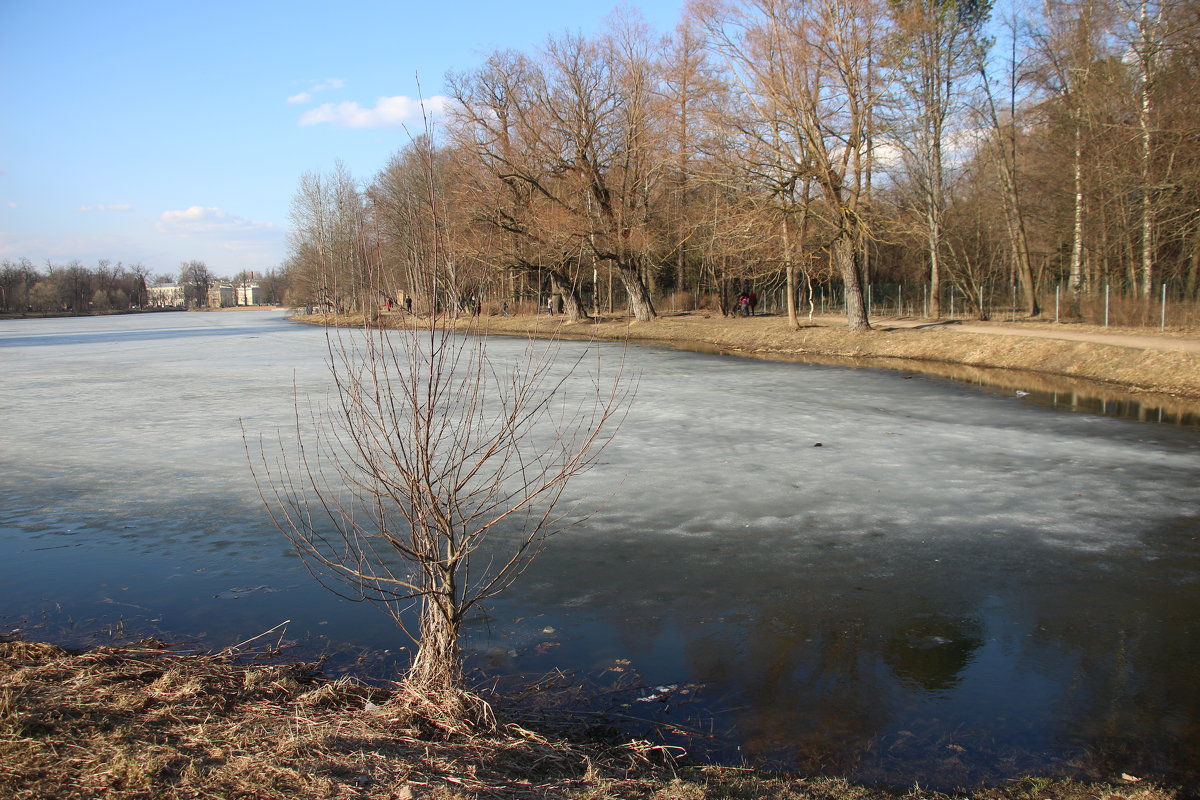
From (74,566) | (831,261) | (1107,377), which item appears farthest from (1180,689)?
(831,261)

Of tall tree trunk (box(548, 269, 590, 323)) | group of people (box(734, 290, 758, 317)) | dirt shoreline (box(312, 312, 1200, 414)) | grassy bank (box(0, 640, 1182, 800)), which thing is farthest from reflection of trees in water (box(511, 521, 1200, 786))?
tall tree trunk (box(548, 269, 590, 323))

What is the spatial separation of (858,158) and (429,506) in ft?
85.3

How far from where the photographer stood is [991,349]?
24.4 metres

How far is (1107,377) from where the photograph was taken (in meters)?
19.7

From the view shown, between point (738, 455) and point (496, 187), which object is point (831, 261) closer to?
point (496, 187)

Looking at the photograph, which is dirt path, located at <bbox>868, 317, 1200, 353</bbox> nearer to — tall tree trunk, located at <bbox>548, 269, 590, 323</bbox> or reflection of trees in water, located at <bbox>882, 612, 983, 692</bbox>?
reflection of trees in water, located at <bbox>882, 612, 983, 692</bbox>

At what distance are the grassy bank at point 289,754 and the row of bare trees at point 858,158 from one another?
44.4 ft

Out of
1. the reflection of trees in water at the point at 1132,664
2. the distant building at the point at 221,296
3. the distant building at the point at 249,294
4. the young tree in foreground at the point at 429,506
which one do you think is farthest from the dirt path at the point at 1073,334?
the distant building at the point at 249,294

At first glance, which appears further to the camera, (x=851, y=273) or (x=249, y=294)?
(x=249, y=294)

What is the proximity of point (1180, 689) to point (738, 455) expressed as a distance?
6.66 m

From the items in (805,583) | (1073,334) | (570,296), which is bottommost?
(805,583)

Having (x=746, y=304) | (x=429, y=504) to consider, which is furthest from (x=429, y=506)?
(x=746, y=304)

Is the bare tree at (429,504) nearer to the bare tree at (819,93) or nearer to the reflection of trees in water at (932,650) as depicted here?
the reflection of trees in water at (932,650)

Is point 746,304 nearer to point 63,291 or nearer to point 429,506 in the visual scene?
point 429,506
